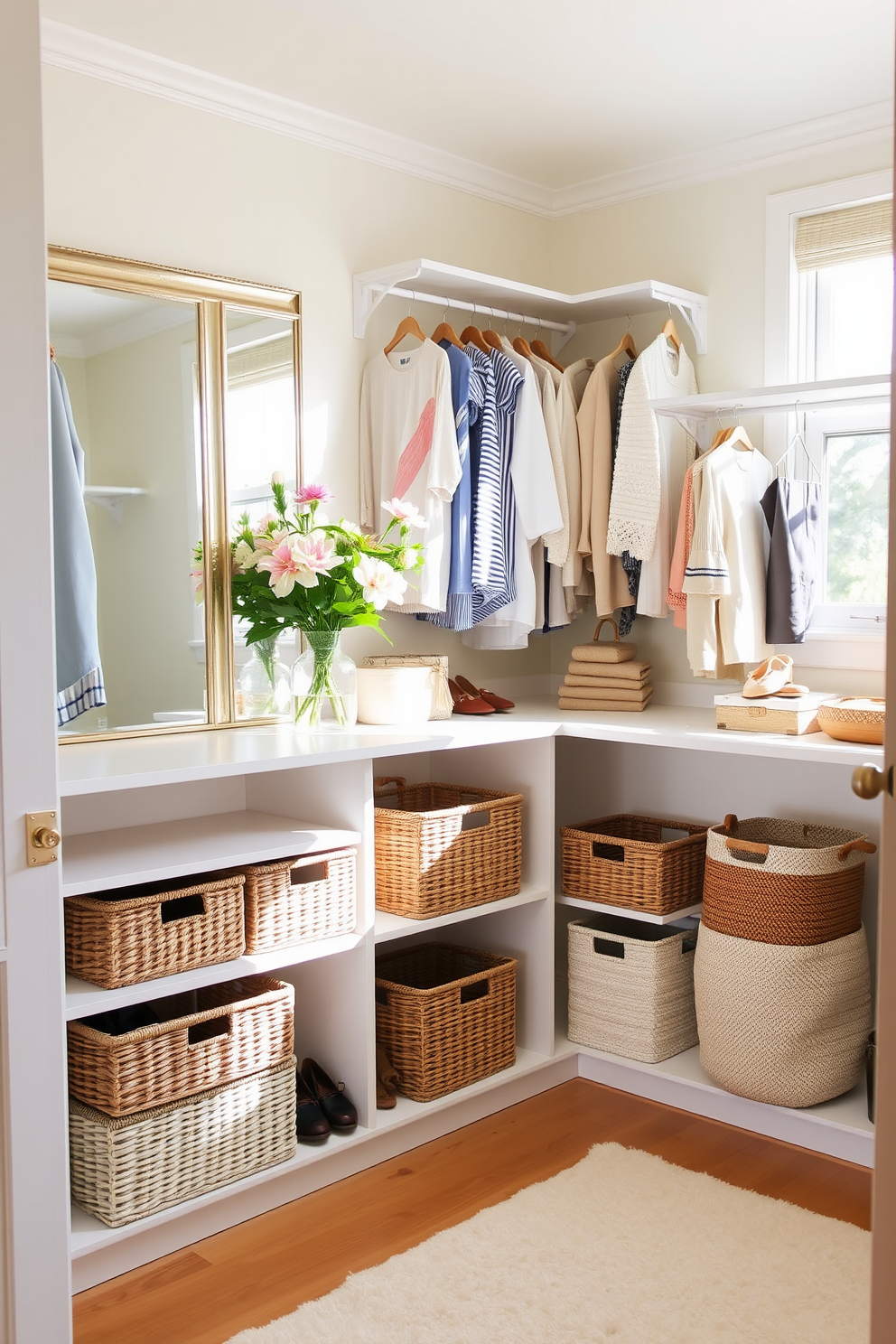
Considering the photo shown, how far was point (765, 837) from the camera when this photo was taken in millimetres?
3123

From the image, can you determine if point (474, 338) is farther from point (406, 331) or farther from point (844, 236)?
point (844, 236)

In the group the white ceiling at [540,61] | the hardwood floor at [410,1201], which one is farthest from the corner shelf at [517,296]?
the hardwood floor at [410,1201]

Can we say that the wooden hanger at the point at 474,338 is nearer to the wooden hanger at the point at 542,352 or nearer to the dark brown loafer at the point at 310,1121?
the wooden hanger at the point at 542,352

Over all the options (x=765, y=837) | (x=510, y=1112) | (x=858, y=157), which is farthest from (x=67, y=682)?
(x=858, y=157)

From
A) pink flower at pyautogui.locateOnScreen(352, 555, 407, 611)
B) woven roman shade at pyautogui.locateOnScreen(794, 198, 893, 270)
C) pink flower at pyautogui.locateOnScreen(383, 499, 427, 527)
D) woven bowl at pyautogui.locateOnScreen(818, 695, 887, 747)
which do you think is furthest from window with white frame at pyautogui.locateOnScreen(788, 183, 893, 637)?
pink flower at pyautogui.locateOnScreen(352, 555, 407, 611)

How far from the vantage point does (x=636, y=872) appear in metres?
3.03

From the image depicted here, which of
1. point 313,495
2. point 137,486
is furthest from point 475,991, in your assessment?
point 137,486

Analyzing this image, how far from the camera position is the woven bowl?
2.61 m

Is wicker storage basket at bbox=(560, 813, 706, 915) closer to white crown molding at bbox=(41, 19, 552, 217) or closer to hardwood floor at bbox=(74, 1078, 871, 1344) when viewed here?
hardwood floor at bbox=(74, 1078, 871, 1344)

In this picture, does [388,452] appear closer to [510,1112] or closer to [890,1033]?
[510,1112]

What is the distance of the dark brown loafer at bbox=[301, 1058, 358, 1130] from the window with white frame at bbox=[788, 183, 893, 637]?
1.73 meters

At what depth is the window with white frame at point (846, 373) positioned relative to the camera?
10.3 ft

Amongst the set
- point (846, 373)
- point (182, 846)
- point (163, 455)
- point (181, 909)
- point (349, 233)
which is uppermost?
point (349, 233)

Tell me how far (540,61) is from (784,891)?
6.57 feet
